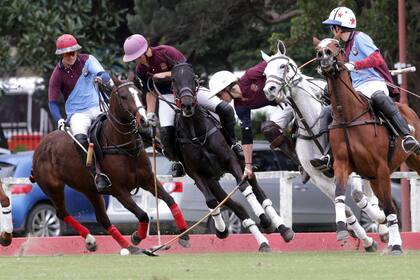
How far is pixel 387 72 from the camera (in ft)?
56.5

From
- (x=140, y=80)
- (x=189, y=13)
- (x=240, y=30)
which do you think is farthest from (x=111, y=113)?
(x=240, y=30)

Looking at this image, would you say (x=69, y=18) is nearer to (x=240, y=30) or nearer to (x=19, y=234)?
(x=240, y=30)

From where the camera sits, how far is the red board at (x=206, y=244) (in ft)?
62.6

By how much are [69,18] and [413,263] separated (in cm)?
1437

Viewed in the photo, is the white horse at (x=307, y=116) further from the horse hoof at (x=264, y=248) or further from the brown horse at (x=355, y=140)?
the horse hoof at (x=264, y=248)

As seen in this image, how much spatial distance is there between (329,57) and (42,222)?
9276mm

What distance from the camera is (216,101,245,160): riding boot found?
17797mm

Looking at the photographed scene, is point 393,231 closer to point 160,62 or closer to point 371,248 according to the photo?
point 371,248

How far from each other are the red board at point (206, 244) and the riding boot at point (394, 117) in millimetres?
2752

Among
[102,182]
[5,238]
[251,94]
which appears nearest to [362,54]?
[251,94]

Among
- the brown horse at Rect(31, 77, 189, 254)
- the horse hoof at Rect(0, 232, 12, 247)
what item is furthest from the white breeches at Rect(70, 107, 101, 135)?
the horse hoof at Rect(0, 232, 12, 247)

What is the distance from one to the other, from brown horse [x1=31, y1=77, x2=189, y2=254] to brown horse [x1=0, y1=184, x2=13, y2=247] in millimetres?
871

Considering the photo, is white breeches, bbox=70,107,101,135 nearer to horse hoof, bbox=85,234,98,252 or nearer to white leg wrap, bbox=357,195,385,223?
horse hoof, bbox=85,234,98,252

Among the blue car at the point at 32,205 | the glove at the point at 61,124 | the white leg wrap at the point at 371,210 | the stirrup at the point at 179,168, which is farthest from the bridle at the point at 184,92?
the blue car at the point at 32,205
